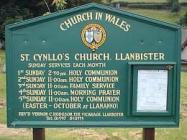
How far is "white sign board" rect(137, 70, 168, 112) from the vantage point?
21.2 feet

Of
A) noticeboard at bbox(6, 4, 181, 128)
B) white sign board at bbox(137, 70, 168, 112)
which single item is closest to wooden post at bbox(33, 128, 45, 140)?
noticeboard at bbox(6, 4, 181, 128)

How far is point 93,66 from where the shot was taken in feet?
21.2

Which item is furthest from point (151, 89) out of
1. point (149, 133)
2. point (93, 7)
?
point (93, 7)

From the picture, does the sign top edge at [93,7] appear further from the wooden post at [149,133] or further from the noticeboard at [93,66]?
the wooden post at [149,133]

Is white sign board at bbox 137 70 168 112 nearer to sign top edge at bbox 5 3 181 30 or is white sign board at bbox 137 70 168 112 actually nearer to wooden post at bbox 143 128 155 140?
wooden post at bbox 143 128 155 140

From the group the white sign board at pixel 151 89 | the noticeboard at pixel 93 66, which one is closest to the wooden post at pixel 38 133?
the noticeboard at pixel 93 66

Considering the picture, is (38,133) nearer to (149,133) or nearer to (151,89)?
(149,133)

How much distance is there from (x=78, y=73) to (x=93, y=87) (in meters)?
0.22

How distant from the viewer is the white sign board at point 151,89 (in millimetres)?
6473

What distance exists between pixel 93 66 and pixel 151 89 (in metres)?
0.67

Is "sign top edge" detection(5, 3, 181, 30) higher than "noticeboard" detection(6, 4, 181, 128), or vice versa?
"sign top edge" detection(5, 3, 181, 30)

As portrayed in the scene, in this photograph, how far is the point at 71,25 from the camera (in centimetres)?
648

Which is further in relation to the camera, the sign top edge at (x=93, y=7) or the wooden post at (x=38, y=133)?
the wooden post at (x=38, y=133)

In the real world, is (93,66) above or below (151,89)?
above
